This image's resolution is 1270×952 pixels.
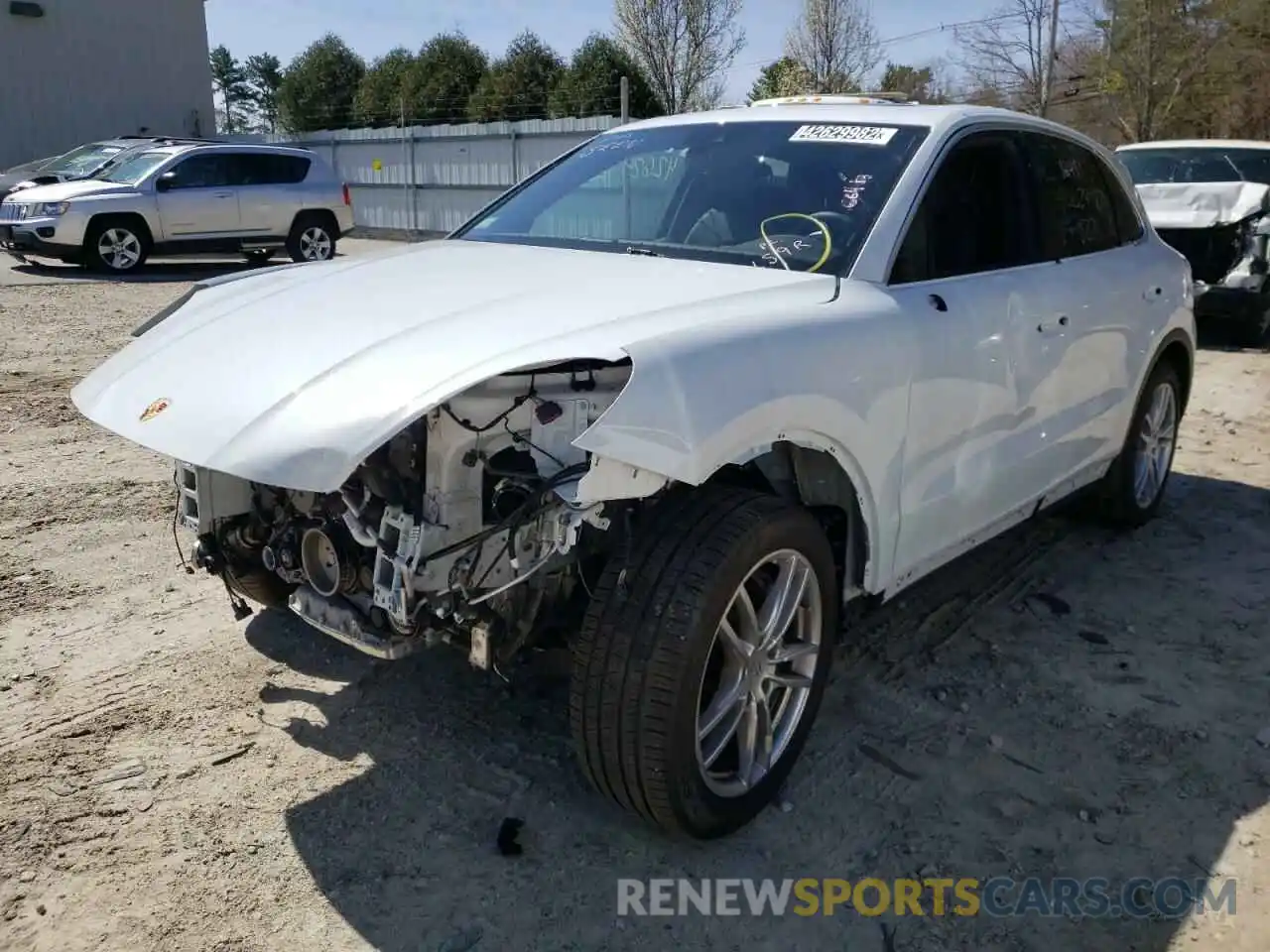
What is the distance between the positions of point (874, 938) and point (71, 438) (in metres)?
5.35

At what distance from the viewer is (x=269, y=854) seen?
2.72m

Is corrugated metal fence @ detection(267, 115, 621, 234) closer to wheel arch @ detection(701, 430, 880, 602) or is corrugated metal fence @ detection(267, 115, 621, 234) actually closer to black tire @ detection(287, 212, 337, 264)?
black tire @ detection(287, 212, 337, 264)

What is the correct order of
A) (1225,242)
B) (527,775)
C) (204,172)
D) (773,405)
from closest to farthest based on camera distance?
(773,405) < (527,775) < (1225,242) < (204,172)

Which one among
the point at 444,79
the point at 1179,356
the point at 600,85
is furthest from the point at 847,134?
the point at 444,79

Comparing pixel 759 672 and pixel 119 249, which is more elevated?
pixel 119 249

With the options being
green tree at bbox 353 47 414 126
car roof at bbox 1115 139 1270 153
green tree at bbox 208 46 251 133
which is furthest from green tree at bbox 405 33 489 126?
green tree at bbox 208 46 251 133

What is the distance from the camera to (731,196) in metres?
3.60

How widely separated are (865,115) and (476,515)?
2083 millimetres

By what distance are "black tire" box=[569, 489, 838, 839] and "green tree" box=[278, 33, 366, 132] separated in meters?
33.6

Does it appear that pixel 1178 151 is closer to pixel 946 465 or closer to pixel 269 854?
pixel 946 465

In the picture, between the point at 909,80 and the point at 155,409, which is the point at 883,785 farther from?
the point at 909,80

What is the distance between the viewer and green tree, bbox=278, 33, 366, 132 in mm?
33562

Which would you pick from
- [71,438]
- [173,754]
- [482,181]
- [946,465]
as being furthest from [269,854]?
[482,181]

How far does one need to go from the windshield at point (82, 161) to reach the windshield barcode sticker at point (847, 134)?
14.5 metres
